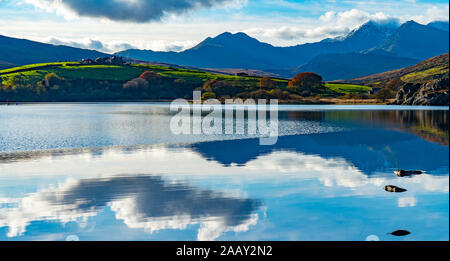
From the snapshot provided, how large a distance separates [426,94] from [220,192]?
488 ft

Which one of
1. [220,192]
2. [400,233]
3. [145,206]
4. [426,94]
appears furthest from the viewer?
[426,94]

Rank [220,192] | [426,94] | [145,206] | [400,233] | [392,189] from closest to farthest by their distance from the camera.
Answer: [400,233] < [145,206] < [220,192] < [392,189] < [426,94]

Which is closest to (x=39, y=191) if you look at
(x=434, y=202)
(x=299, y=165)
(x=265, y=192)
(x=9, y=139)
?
(x=265, y=192)

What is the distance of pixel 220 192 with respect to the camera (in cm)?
2214

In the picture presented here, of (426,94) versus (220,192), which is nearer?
(220,192)

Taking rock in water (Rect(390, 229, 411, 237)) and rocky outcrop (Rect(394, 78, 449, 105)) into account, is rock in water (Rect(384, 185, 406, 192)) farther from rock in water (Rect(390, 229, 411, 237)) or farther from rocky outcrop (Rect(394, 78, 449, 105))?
rocky outcrop (Rect(394, 78, 449, 105))

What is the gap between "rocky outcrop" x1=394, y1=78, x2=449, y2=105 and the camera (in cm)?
14400

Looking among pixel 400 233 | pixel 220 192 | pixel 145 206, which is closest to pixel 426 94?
pixel 220 192

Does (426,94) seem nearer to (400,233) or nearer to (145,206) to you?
(400,233)

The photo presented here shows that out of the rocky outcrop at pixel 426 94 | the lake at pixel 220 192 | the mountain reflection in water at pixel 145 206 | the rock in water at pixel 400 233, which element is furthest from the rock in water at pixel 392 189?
the rocky outcrop at pixel 426 94

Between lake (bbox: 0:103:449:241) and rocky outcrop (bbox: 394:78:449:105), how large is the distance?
116 meters

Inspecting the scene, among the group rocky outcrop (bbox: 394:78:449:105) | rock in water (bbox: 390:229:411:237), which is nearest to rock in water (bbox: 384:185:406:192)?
rock in water (bbox: 390:229:411:237)

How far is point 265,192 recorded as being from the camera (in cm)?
2230
